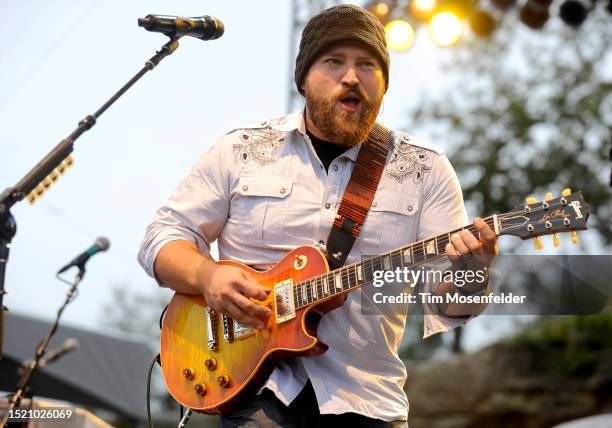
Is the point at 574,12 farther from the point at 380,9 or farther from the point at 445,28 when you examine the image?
the point at 380,9

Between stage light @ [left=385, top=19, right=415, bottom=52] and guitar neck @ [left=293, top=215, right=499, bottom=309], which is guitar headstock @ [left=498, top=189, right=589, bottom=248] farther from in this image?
stage light @ [left=385, top=19, right=415, bottom=52]

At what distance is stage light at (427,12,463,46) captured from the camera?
7664mm

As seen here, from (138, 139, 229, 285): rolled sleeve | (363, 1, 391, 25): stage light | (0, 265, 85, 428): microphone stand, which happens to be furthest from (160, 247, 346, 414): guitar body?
(363, 1, 391, 25): stage light

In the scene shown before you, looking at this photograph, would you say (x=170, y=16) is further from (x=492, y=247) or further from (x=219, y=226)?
(x=492, y=247)

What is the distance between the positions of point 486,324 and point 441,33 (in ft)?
28.8

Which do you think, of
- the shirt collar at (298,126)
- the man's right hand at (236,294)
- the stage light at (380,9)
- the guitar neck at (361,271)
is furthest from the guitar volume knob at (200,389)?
the stage light at (380,9)

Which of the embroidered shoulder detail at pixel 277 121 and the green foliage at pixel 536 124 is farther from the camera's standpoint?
the green foliage at pixel 536 124

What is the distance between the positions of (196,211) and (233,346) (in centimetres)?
60

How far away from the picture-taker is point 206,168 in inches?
135

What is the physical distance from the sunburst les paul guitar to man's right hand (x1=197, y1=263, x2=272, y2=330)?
7 cm

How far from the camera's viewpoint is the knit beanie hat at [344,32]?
332 cm

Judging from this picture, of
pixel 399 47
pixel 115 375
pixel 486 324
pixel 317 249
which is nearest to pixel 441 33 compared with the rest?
pixel 399 47

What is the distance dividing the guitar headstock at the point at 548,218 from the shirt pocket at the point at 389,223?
1.70 ft

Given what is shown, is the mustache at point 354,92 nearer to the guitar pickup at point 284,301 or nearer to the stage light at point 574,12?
the guitar pickup at point 284,301
